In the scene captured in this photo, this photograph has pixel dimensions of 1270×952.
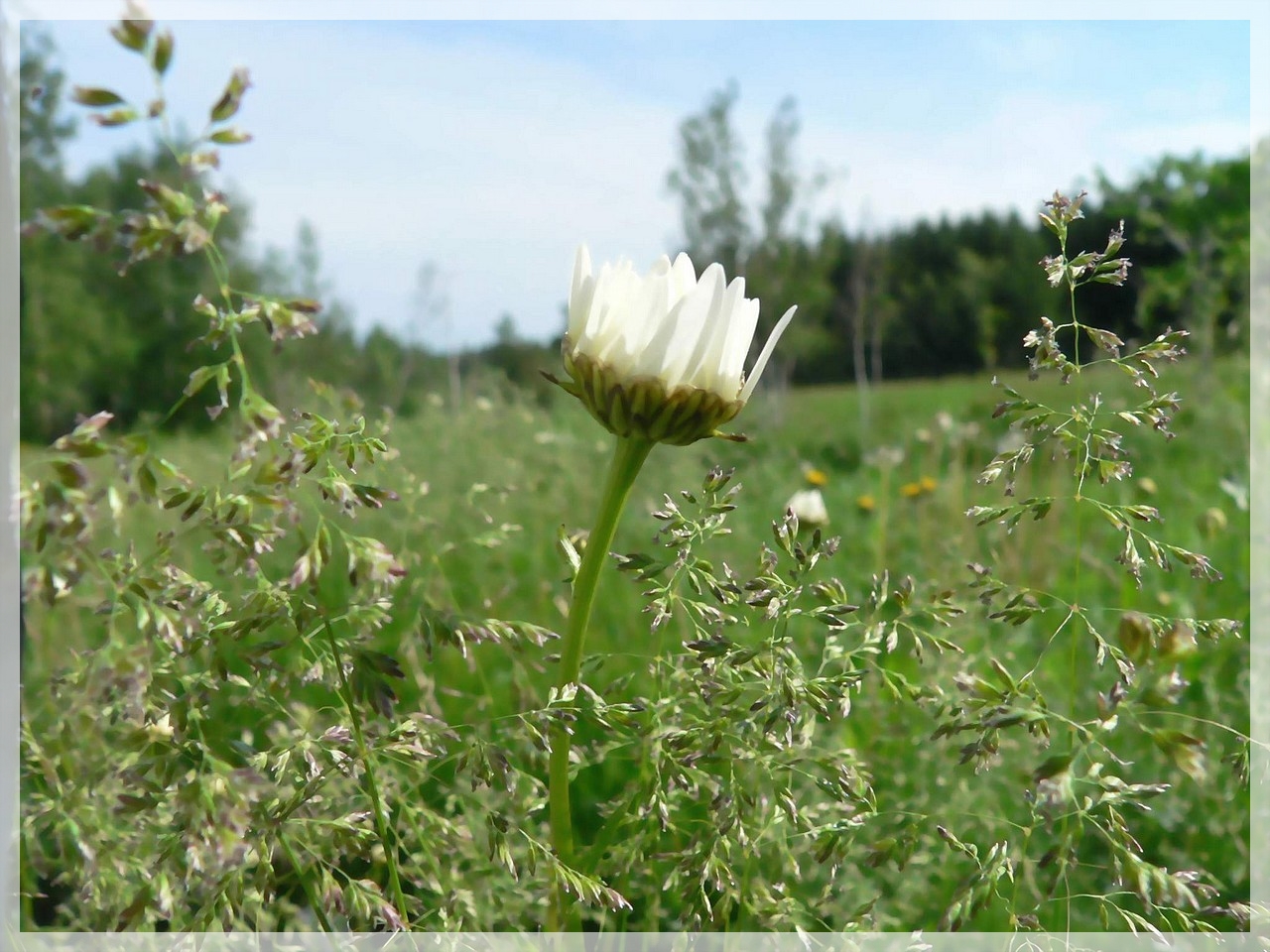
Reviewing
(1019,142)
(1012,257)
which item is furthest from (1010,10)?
(1012,257)

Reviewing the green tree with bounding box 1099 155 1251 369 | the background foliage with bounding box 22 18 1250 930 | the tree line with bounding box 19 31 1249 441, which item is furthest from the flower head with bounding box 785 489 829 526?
the tree line with bounding box 19 31 1249 441

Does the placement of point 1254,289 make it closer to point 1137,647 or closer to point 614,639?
point 614,639

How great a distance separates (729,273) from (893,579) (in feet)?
12.5

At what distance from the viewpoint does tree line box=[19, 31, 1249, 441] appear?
16.5 feet

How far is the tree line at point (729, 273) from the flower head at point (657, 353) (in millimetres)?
3989

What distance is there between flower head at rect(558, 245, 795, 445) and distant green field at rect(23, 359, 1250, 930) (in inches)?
4.2

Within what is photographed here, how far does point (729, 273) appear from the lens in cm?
542

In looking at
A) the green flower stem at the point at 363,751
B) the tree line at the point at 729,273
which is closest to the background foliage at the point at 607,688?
the green flower stem at the point at 363,751

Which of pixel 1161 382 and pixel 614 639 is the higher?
pixel 1161 382

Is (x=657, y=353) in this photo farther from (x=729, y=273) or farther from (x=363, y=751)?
(x=729, y=273)

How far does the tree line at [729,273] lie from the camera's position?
5.04 m

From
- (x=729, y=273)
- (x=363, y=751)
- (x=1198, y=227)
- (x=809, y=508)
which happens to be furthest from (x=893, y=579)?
(x=729, y=273)

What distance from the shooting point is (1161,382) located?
3.56m

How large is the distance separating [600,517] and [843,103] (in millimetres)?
2658
